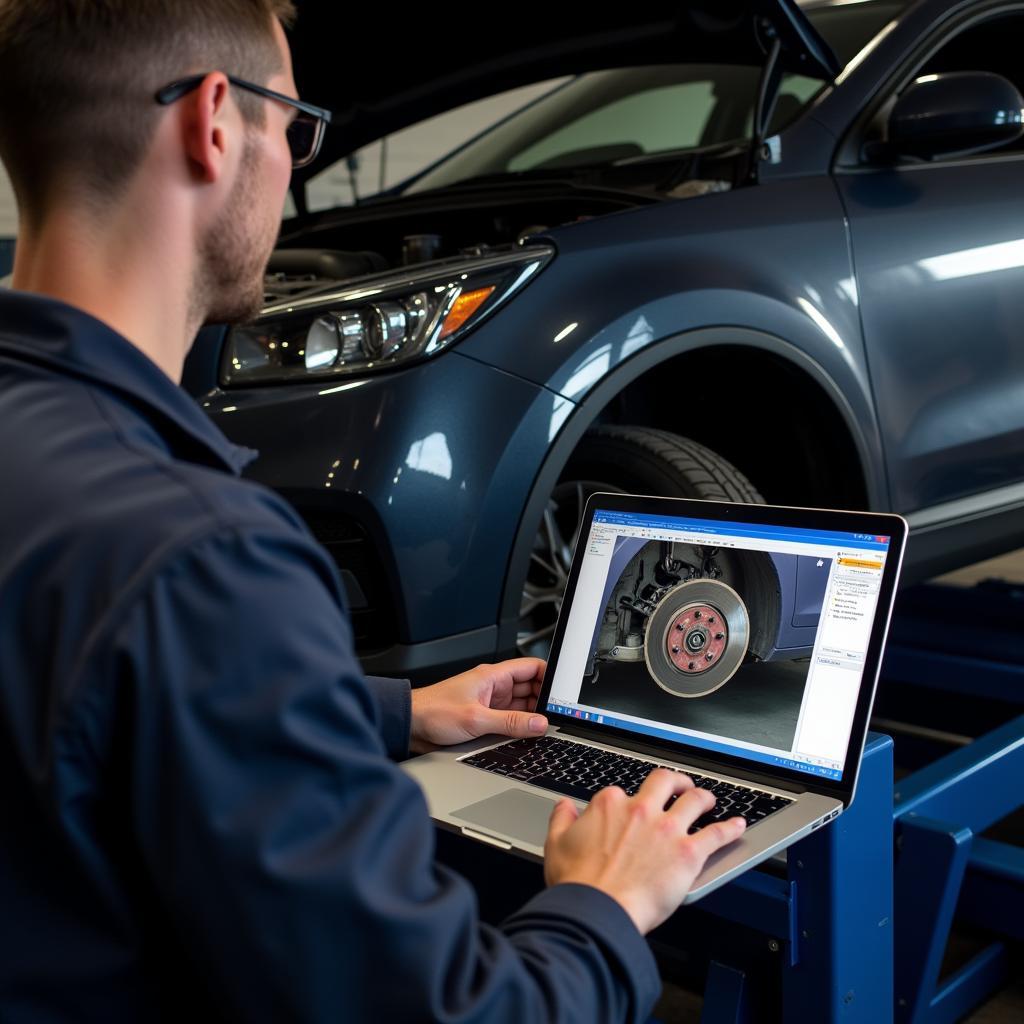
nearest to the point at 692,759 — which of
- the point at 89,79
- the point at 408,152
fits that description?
the point at 89,79

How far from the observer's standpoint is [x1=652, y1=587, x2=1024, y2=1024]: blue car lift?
1.16 m

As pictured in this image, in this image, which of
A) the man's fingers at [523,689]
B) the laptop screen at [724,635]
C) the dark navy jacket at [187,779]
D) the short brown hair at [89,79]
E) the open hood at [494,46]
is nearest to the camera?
the dark navy jacket at [187,779]

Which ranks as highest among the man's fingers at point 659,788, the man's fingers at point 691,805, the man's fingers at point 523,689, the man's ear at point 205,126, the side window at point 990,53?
the side window at point 990,53

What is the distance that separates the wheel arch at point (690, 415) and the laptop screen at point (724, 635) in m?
0.44

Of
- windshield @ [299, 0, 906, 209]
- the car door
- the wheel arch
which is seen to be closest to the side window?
the car door

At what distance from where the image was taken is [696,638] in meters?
→ 1.26

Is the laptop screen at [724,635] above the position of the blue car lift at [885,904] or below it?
above

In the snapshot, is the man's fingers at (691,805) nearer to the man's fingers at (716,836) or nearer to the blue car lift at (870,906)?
the man's fingers at (716,836)

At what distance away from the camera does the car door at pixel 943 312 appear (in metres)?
2.23

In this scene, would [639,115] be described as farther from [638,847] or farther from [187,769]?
[187,769]

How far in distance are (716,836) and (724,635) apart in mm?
358

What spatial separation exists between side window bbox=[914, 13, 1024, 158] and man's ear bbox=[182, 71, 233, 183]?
2284 mm

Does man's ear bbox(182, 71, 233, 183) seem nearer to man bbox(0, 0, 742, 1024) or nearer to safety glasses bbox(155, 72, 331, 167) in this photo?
safety glasses bbox(155, 72, 331, 167)

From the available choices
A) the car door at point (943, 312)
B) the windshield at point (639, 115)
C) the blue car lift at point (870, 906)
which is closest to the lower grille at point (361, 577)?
the blue car lift at point (870, 906)
